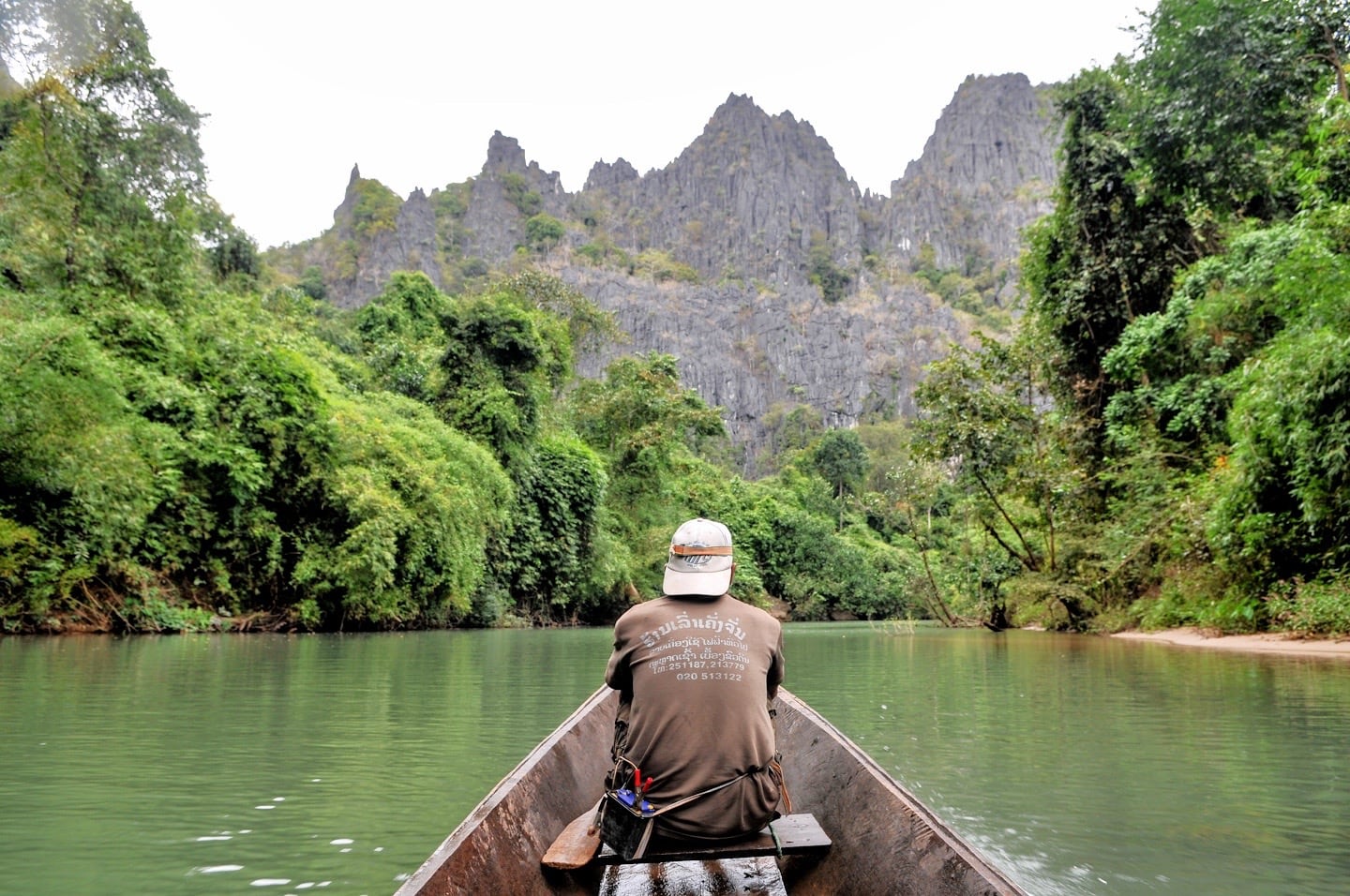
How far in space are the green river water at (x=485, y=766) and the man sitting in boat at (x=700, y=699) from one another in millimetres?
932

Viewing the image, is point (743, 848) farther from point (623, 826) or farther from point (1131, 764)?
point (1131, 764)

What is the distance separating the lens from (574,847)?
272 cm

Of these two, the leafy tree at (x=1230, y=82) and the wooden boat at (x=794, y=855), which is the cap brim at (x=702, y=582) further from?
the leafy tree at (x=1230, y=82)

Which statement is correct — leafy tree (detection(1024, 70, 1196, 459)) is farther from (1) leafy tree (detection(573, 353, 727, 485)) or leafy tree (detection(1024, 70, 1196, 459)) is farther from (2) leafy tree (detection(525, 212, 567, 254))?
(2) leafy tree (detection(525, 212, 567, 254))

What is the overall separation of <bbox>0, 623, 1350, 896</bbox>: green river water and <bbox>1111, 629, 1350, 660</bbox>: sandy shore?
1.33 metres

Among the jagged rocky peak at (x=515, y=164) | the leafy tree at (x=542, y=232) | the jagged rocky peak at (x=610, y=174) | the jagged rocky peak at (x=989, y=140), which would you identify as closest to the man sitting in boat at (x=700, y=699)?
the leafy tree at (x=542, y=232)

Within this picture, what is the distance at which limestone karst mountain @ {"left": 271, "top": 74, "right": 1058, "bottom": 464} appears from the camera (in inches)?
2960

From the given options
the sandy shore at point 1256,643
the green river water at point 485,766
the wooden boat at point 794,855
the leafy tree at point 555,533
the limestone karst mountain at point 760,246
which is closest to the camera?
the wooden boat at point 794,855

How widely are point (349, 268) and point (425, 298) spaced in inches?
1714

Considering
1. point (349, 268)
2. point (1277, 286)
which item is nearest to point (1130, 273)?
point (1277, 286)

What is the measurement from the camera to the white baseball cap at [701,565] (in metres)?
2.70

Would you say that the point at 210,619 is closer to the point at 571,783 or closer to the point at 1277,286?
the point at 571,783

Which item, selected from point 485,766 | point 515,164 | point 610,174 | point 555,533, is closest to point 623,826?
point 485,766

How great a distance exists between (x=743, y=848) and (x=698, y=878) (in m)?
0.16
